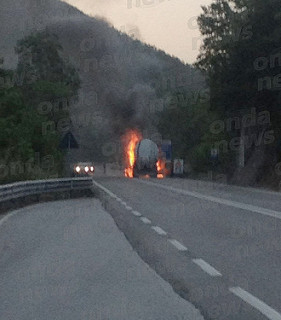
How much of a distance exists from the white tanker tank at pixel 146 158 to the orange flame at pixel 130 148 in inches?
42.8

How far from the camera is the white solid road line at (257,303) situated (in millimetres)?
8929

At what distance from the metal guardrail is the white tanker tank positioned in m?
36.4

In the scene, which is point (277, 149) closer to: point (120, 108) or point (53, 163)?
point (53, 163)

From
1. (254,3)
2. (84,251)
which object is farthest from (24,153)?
(84,251)

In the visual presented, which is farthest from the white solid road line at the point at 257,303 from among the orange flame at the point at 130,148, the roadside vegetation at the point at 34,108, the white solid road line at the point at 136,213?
the orange flame at the point at 130,148

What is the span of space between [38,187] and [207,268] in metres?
21.0

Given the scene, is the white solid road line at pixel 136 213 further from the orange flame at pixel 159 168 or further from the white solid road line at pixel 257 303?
the orange flame at pixel 159 168

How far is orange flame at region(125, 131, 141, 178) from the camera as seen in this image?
7844 centimetres

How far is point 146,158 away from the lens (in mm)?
76188

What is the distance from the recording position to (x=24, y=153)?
5391cm

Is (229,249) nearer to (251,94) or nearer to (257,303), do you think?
(257,303)

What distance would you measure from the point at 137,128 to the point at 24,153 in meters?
30.1

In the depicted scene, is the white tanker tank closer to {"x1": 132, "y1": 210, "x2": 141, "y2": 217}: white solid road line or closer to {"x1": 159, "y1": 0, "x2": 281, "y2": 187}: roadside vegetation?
{"x1": 159, "y1": 0, "x2": 281, "y2": 187}: roadside vegetation

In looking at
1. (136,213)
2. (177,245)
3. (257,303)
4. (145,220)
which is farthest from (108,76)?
(257,303)
